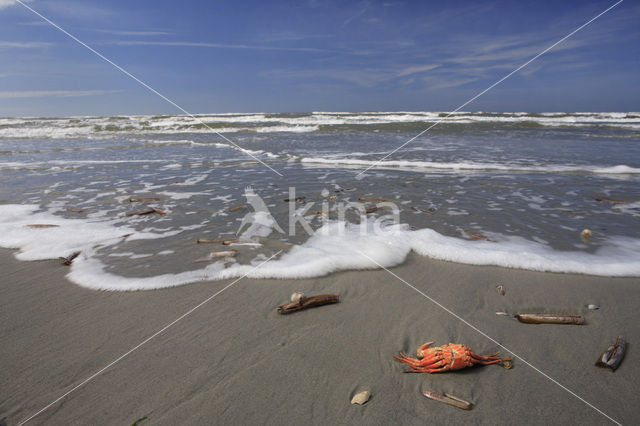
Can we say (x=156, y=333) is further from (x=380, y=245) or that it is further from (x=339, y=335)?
(x=380, y=245)

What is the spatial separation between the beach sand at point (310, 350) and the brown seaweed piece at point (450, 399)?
29mm

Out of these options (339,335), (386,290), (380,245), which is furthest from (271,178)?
(339,335)

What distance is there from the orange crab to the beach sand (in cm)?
5

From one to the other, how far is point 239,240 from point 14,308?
1945 mm

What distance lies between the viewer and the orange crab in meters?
1.79

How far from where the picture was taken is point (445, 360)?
1.80m

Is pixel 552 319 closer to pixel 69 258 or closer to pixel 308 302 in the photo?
pixel 308 302

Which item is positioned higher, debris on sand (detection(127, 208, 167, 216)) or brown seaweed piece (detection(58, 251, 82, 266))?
debris on sand (detection(127, 208, 167, 216))

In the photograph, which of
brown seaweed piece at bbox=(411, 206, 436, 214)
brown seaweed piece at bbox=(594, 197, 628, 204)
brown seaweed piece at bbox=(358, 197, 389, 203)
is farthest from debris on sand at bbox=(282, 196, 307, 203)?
brown seaweed piece at bbox=(594, 197, 628, 204)

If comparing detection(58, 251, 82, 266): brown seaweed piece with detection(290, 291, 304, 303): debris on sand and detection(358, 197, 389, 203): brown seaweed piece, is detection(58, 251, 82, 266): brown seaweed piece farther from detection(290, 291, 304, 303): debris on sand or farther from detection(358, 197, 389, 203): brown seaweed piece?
→ detection(358, 197, 389, 203): brown seaweed piece

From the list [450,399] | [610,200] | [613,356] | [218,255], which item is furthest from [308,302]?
[610,200]

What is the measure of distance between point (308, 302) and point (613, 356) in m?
1.90

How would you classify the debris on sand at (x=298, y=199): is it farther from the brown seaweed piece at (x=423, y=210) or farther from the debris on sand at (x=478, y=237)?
the debris on sand at (x=478, y=237)

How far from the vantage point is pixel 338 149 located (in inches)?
494
